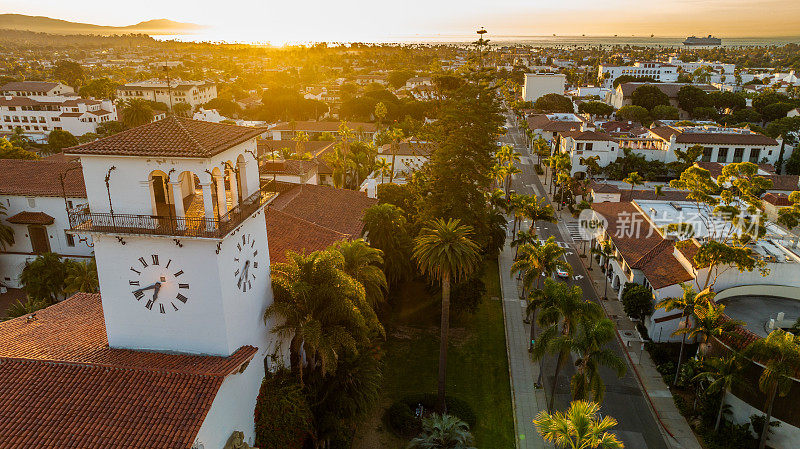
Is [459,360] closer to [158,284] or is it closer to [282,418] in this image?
[282,418]

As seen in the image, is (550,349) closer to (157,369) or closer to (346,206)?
(157,369)

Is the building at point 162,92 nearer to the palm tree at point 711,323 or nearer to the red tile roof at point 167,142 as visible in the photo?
the red tile roof at point 167,142

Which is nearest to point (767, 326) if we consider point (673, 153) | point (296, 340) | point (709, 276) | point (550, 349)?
point (709, 276)

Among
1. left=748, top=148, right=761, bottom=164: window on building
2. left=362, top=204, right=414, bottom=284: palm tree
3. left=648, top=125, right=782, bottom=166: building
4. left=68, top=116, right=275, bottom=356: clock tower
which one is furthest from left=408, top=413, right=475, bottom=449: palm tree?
left=748, top=148, right=761, bottom=164: window on building

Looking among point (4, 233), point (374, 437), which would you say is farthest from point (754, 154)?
point (4, 233)

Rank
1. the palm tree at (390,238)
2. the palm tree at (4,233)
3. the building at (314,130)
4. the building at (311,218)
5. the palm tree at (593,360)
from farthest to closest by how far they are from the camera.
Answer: the building at (314,130) → the palm tree at (4,233) → the palm tree at (390,238) → the building at (311,218) → the palm tree at (593,360)

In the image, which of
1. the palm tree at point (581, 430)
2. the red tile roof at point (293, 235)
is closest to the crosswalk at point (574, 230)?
the red tile roof at point (293, 235)
